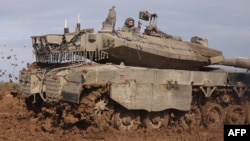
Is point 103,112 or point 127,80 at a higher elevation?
point 127,80

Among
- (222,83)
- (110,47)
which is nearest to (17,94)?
(110,47)

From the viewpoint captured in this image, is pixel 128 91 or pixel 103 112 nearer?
pixel 103 112

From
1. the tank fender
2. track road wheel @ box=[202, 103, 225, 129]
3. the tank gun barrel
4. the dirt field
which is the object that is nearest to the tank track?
track road wheel @ box=[202, 103, 225, 129]

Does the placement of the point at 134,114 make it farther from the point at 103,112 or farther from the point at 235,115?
the point at 235,115

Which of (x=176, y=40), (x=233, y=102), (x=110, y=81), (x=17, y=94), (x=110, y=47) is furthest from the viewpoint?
(x=233, y=102)

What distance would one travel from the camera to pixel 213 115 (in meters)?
16.1

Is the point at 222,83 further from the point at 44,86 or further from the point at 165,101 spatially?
the point at 44,86

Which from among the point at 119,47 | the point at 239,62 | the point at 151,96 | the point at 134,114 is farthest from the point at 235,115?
the point at 119,47

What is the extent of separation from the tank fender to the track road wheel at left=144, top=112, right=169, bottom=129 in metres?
0.46

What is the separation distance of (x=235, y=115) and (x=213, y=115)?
3.86 feet

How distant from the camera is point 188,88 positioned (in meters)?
14.7

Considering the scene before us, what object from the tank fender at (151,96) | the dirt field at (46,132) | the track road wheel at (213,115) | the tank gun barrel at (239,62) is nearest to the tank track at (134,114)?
the track road wheel at (213,115)

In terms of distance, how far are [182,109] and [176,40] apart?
100 inches

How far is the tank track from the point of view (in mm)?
12250
